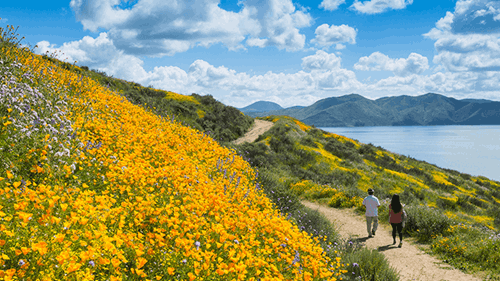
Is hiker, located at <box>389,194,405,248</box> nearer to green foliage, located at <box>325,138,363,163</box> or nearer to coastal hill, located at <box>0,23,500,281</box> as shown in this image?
coastal hill, located at <box>0,23,500,281</box>

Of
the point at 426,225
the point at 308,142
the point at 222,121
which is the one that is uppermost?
the point at 222,121

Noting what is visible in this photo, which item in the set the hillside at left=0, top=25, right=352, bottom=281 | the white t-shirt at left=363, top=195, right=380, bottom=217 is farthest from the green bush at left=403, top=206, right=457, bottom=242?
the hillside at left=0, top=25, right=352, bottom=281

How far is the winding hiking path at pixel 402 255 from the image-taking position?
24.2ft

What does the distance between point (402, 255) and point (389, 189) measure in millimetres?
11769

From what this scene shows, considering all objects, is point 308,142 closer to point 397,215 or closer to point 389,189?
point 389,189

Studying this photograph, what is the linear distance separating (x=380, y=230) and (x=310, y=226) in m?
4.72

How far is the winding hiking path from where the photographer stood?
738 cm

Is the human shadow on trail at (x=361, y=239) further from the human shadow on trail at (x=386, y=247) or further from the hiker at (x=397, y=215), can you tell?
the hiker at (x=397, y=215)

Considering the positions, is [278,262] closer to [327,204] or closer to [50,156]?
[50,156]

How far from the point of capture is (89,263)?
94.3 inches

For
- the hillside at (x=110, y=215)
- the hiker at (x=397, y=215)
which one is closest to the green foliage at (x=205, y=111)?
the hiker at (x=397, y=215)

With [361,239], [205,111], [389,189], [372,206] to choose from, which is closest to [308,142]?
[389,189]

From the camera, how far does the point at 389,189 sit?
19.3 m

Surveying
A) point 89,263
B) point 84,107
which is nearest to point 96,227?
point 89,263
